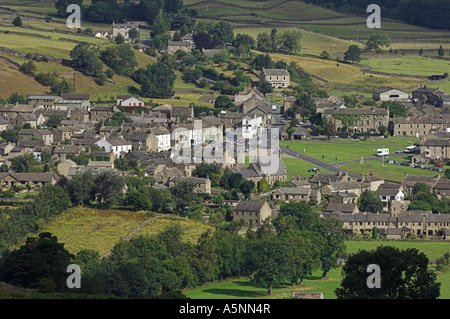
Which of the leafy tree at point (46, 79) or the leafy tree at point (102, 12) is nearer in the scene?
the leafy tree at point (46, 79)

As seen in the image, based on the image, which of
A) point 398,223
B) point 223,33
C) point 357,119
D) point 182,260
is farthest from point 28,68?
point 182,260

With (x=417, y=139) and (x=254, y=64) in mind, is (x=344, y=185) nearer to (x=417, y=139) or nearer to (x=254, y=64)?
(x=417, y=139)

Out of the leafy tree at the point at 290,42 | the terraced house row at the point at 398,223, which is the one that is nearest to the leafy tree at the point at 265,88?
the leafy tree at the point at 290,42

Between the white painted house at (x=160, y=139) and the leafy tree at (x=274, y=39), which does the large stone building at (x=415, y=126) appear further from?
the leafy tree at (x=274, y=39)

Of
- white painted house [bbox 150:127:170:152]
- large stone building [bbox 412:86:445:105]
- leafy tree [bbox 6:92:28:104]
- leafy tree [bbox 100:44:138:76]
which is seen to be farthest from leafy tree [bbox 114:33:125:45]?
white painted house [bbox 150:127:170:152]

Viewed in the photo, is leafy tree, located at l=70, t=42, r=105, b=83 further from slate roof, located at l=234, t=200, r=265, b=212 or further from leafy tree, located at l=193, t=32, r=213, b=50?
slate roof, located at l=234, t=200, r=265, b=212
